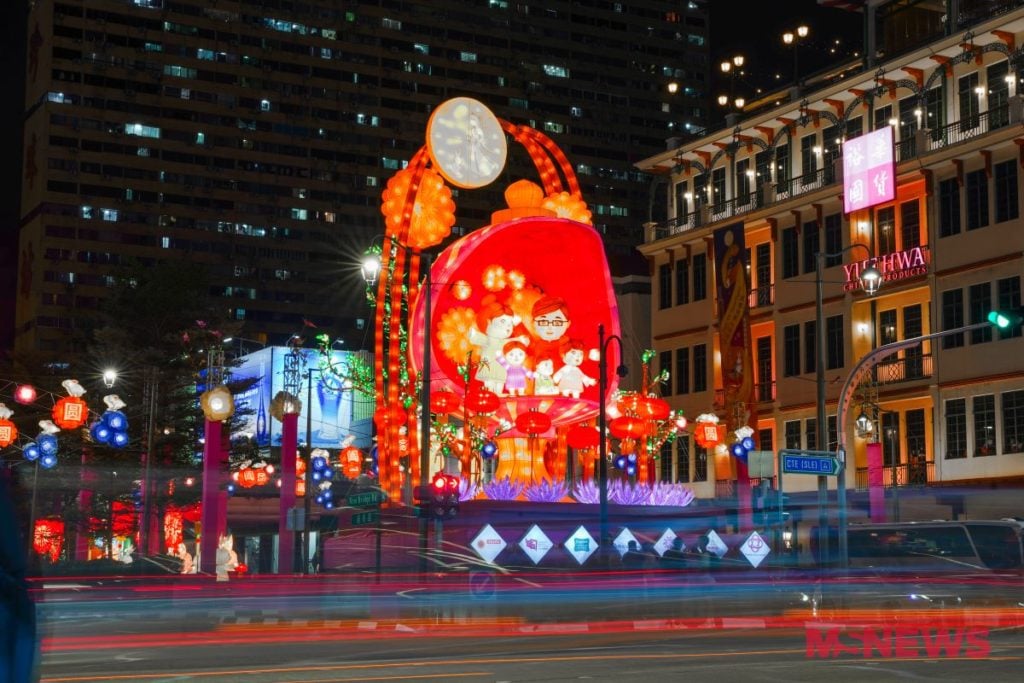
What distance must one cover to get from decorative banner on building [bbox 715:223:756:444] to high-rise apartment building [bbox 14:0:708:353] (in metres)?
62.6

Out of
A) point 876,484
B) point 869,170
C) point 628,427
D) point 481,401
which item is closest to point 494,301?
point 481,401

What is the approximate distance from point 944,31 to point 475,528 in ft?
79.7

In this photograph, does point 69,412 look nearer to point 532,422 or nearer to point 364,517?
point 364,517

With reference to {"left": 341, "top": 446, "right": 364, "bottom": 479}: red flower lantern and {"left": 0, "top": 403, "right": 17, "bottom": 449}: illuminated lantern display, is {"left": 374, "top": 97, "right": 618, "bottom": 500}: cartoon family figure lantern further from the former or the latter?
{"left": 0, "top": 403, "right": 17, "bottom": 449}: illuminated lantern display

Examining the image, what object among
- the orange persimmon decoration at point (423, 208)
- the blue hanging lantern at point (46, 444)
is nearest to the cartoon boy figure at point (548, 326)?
the orange persimmon decoration at point (423, 208)

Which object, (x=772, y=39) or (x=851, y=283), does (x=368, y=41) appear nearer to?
(x=772, y=39)

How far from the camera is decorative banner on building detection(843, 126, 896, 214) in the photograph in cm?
4866

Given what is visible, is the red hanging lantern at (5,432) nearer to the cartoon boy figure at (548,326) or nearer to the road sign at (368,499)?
the road sign at (368,499)

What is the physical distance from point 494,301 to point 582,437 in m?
5.08

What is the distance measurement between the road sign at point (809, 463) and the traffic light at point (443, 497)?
692 centimetres

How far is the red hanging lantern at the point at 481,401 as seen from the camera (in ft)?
137

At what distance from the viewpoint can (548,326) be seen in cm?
4525

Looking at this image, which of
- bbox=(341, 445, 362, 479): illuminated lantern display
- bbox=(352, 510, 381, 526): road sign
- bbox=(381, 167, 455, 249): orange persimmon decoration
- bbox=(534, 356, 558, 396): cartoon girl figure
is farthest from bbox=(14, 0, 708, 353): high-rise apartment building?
A: bbox=(352, 510, 381, 526): road sign

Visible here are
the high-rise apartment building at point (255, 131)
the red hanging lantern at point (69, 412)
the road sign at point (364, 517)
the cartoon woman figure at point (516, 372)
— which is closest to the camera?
the road sign at point (364, 517)
